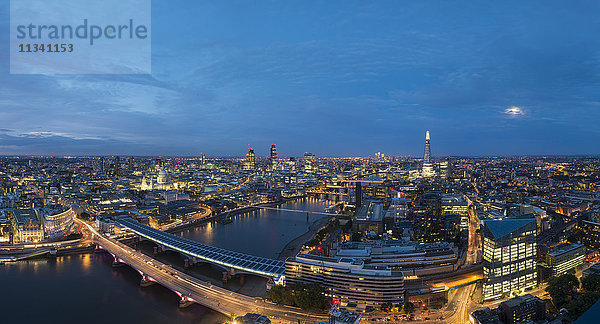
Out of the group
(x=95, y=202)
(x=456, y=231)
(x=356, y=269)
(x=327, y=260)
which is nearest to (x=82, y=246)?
(x=95, y=202)

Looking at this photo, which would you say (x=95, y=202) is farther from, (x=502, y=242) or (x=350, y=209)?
(x=502, y=242)

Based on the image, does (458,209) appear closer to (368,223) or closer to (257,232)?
(368,223)

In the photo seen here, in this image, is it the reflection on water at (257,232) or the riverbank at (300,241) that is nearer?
the riverbank at (300,241)

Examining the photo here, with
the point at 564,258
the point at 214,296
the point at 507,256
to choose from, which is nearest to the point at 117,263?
the point at 214,296

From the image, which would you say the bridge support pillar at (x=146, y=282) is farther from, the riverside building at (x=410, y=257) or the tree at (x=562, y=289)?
the tree at (x=562, y=289)

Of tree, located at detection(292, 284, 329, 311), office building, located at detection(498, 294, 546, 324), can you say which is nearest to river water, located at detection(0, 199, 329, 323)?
tree, located at detection(292, 284, 329, 311)

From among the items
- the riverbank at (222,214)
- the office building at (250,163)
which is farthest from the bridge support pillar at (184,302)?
the office building at (250,163)
